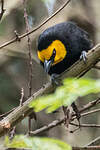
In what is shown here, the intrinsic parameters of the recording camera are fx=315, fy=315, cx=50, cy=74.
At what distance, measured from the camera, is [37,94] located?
251 cm

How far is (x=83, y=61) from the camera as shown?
2564 millimetres

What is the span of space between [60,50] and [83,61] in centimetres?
90

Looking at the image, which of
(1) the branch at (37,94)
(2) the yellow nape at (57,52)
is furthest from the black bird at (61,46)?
(1) the branch at (37,94)

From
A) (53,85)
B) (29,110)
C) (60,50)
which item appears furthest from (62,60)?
(29,110)

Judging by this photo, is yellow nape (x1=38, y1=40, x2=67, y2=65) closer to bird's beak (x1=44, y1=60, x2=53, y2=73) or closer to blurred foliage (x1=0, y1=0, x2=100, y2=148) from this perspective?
bird's beak (x1=44, y1=60, x2=53, y2=73)

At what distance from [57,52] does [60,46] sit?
0.35 ft

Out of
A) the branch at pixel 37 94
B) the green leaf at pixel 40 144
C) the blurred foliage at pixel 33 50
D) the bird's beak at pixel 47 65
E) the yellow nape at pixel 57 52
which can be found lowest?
the green leaf at pixel 40 144

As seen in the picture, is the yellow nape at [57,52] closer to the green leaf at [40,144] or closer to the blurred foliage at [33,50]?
the blurred foliage at [33,50]

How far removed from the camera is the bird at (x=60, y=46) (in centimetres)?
327

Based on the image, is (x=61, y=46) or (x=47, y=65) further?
(x=61, y=46)

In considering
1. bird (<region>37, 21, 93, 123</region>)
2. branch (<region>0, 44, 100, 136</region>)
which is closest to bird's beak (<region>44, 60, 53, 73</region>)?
bird (<region>37, 21, 93, 123</region>)

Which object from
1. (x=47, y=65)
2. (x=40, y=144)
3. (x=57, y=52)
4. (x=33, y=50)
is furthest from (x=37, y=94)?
(x=33, y=50)

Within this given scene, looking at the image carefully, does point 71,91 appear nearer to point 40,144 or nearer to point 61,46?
point 40,144

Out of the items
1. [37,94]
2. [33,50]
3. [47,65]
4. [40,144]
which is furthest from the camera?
[33,50]
